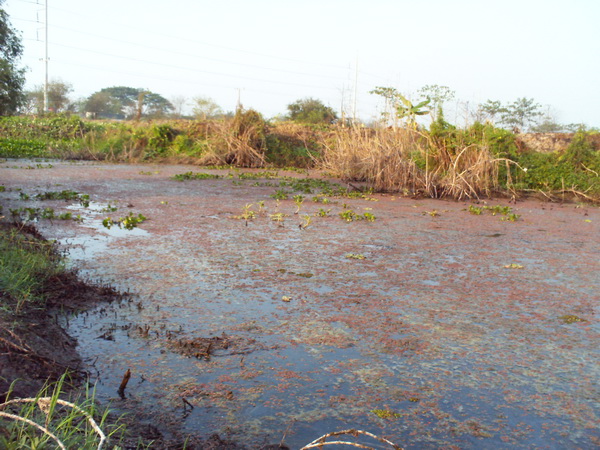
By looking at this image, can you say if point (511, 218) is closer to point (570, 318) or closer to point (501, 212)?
point (501, 212)

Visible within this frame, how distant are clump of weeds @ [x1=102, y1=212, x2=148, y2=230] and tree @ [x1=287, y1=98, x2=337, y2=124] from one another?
64.0ft

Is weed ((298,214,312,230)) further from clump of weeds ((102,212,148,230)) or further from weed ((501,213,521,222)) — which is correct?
weed ((501,213,521,222))

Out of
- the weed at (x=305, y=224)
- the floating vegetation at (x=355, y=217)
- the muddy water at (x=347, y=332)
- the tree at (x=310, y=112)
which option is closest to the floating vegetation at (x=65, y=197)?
the muddy water at (x=347, y=332)

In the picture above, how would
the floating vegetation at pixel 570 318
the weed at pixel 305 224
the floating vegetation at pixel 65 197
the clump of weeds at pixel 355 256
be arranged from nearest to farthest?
the floating vegetation at pixel 570 318 < the clump of weeds at pixel 355 256 < the weed at pixel 305 224 < the floating vegetation at pixel 65 197

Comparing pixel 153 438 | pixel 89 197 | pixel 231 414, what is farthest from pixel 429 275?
pixel 89 197

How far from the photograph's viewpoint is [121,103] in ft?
174

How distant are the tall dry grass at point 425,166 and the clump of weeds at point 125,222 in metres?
5.74

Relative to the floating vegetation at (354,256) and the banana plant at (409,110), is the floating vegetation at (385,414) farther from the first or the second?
the banana plant at (409,110)

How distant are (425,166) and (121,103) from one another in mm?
47281

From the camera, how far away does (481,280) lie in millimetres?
4613

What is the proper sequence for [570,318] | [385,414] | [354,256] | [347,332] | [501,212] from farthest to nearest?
1. [501,212]
2. [354,256]
3. [570,318]
4. [347,332]
5. [385,414]

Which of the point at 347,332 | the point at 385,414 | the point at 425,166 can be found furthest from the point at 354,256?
the point at 425,166

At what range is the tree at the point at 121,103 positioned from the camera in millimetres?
49375

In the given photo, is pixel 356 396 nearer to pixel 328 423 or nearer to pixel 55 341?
pixel 328 423
